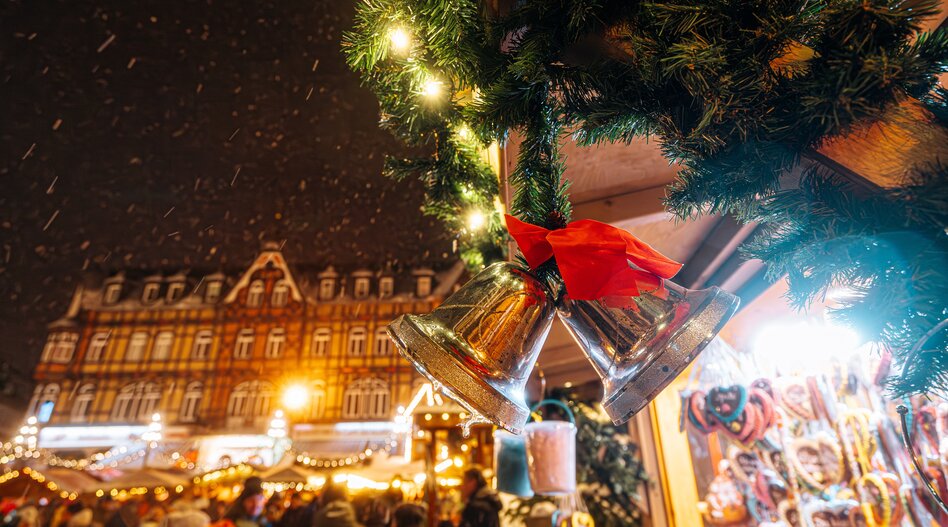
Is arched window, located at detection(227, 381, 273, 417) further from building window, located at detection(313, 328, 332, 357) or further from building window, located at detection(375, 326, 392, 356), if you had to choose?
building window, located at detection(375, 326, 392, 356)

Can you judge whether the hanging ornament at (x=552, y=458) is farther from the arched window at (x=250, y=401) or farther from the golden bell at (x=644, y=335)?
the arched window at (x=250, y=401)

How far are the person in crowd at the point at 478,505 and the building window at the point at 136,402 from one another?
970 inches

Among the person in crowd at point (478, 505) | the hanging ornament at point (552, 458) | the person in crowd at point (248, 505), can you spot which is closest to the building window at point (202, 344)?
the person in crowd at point (248, 505)

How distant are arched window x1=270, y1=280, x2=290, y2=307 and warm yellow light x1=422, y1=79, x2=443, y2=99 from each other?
25522mm

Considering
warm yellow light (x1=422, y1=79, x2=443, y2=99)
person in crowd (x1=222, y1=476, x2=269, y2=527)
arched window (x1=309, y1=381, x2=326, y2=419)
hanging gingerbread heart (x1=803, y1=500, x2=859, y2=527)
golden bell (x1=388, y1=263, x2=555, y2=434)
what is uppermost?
arched window (x1=309, y1=381, x2=326, y2=419)

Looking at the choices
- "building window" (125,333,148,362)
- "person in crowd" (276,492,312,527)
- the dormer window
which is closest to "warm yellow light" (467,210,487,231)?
"person in crowd" (276,492,312,527)

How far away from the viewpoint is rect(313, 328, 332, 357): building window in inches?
944

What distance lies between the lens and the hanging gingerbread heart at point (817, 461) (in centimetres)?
229

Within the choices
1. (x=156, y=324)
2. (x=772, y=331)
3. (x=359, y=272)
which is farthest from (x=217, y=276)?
(x=772, y=331)

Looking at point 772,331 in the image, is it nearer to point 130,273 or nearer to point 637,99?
point 637,99

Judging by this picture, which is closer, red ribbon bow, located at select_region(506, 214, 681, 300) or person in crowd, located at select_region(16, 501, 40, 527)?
red ribbon bow, located at select_region(506, 214, 681, 300)

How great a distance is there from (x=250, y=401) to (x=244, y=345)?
2902 mm

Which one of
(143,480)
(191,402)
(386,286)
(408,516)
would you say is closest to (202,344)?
(191,402)

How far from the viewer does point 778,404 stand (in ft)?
8.29
